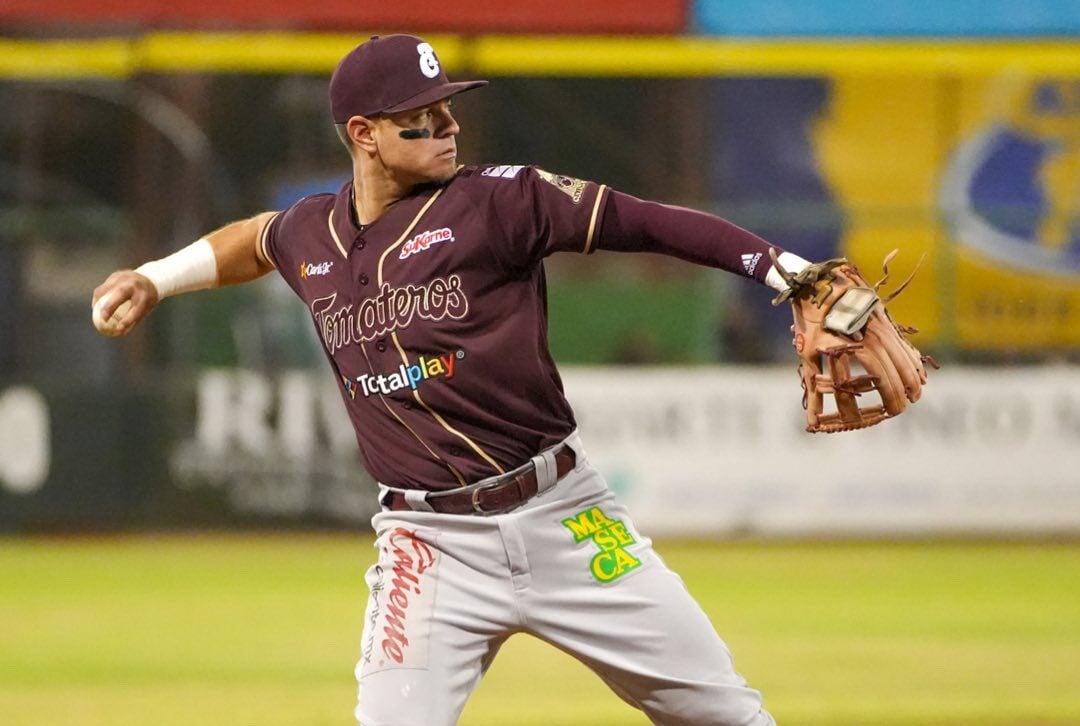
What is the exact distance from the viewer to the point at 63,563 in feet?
42.5

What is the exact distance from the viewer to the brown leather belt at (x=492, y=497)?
478cm

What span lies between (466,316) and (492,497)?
19.0 inches

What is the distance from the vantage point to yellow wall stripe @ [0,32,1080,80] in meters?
16.3

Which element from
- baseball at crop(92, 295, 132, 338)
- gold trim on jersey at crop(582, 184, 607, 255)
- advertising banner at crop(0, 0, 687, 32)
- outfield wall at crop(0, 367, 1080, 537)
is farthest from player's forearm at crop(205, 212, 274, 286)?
advertising banner at crop(0, 0, 687, 32)

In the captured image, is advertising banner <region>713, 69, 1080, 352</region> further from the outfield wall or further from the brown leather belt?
the brown leather belt

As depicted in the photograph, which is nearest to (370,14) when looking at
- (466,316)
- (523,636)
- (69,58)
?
(69,58)

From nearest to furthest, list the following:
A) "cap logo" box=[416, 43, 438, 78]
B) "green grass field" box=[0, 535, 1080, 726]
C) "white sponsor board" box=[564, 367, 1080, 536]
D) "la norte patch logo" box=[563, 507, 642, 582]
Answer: "la norte patch logo" box=[563, 507, 642, 582] → "cap logo" box=[416, 43, 438, 78] → "green grass field" box=[0, 535, 1080, 726] → "white sponsor board" box=[564, 367, 1080, 536]

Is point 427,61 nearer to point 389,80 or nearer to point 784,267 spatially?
point 389,80

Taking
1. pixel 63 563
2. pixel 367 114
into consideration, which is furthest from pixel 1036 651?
pixel 63 563

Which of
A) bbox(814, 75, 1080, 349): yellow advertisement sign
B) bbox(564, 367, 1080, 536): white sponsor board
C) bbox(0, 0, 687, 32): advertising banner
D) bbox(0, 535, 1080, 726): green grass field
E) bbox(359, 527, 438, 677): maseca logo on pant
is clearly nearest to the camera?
bbox(359, 527, 438, 677): maseca logo on pant

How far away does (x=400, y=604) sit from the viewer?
4.71 m

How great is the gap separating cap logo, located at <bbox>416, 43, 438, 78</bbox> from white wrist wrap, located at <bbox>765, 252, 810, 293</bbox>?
1074 millimetres

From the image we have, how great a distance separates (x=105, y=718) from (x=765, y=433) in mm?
7301

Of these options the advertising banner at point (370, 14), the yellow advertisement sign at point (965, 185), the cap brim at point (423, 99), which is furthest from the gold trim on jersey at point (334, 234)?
the advertising banner at point (370, 14)
